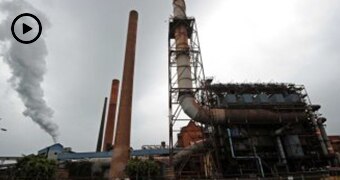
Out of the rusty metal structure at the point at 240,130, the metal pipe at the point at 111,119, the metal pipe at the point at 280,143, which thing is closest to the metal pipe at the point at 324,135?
the rusty metal structure at the point at 240,130

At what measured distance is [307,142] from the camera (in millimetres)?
22469

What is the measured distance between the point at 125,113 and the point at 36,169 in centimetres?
818

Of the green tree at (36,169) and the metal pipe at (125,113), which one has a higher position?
the metal pipe at (125,113)

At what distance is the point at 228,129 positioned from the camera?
2134 cm

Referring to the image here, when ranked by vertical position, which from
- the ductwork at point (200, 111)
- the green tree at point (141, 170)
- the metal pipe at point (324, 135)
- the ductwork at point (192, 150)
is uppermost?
the ductwork at point (200, 111)

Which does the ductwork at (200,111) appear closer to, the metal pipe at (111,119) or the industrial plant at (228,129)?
the industrial plant at (228,129)

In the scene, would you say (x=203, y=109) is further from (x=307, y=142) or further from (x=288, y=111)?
(x=307, y=142)

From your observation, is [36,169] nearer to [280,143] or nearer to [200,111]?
[200,111]

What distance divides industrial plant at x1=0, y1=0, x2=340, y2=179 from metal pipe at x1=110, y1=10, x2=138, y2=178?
79 millimetres

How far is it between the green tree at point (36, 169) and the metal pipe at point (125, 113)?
190 inches

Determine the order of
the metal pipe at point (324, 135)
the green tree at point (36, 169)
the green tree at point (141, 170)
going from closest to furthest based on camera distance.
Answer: the green tree at point (36, 169), the green tree at point (141, 170), the metal pipe at point (324, 135)

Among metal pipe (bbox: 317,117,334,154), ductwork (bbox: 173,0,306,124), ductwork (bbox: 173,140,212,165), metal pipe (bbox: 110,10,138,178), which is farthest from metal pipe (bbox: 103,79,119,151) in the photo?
metal pipe (bbox: 317,117,334,154)

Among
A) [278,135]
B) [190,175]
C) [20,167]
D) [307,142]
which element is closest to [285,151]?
[278,135]

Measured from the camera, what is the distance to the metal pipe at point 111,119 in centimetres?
3130
